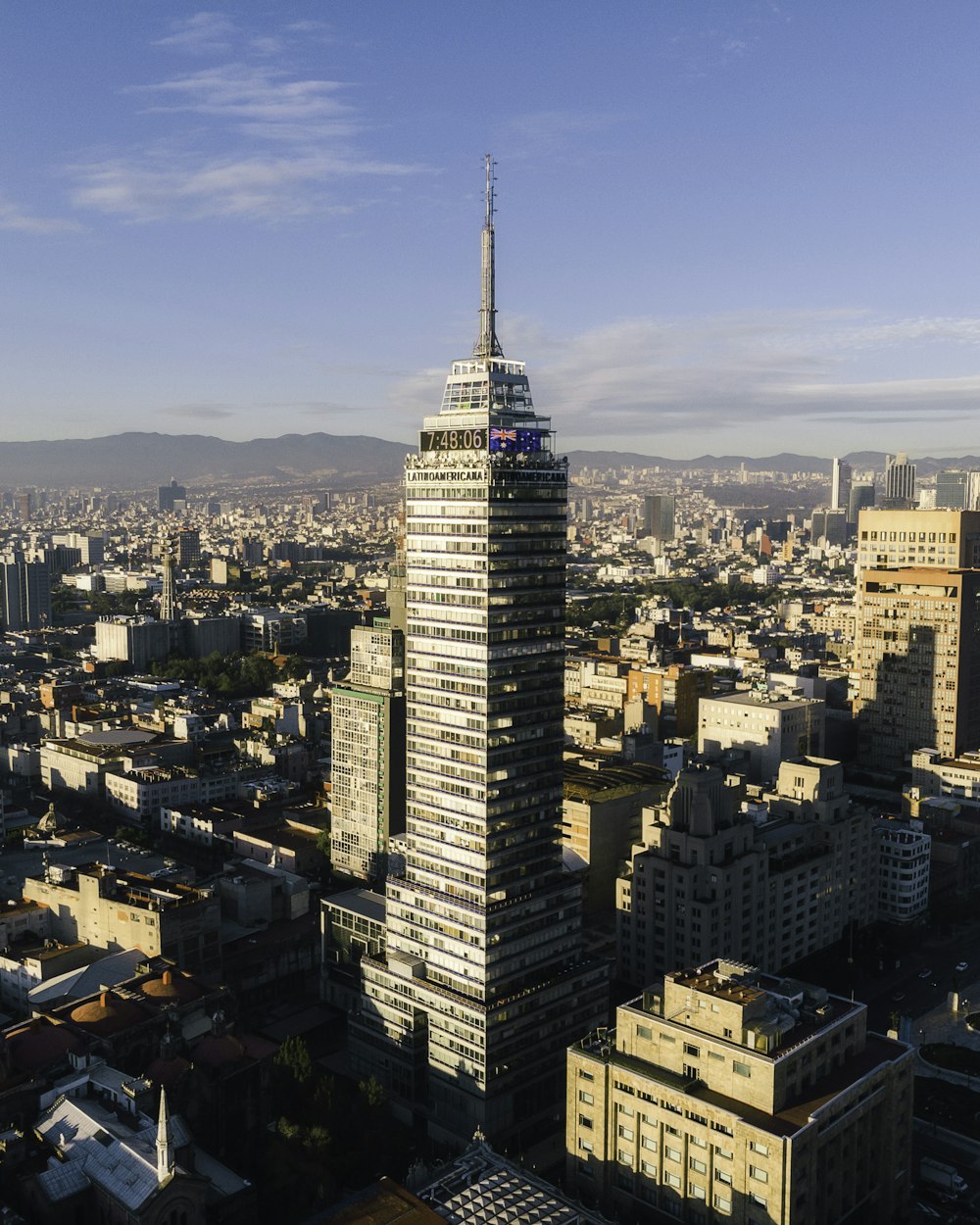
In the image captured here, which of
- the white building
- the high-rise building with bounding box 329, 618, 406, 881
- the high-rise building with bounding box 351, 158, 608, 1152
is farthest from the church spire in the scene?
the white building

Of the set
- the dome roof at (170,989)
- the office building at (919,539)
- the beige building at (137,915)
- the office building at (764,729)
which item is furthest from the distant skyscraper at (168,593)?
the dome roof at (170,989)

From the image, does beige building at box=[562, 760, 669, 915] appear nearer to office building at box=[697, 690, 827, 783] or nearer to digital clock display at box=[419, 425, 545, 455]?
office building at box=[697, 690, 827, 783]

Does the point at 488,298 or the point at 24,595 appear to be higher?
the point at 488,298

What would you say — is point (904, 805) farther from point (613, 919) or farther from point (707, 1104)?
point (707, 1104)

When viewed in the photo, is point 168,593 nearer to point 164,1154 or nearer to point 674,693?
point 674,693

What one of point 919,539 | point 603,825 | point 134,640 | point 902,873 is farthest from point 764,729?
point 134,640

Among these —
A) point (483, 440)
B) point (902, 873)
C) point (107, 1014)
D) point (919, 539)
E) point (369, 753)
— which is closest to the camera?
point (107, 1014)

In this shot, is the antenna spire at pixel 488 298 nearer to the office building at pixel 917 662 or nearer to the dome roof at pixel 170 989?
the dome roof at pixel 170 989
